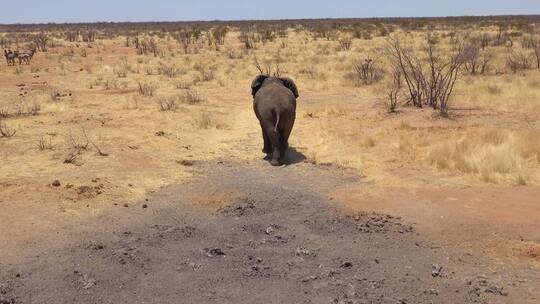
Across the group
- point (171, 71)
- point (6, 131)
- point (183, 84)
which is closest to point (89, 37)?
point (171, 71)

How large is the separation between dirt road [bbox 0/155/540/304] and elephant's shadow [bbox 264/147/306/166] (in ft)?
5.82

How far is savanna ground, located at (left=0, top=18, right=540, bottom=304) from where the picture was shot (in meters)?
5.13

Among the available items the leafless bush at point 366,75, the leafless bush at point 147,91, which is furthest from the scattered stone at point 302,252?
the leafless bush at point 366,75

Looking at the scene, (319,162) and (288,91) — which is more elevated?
(288,91)

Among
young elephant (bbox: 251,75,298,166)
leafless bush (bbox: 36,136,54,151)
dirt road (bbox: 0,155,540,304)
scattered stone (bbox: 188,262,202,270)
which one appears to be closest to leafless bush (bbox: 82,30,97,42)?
leafless bush (bbox: 36,136,54,151)

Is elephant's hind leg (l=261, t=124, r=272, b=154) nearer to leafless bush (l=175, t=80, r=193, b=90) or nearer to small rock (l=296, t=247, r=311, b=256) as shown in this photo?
small rock (l=296, t=247, r=311, b=256)

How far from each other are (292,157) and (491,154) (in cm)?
311

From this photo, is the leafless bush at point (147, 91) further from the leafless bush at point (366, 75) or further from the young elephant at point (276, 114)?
the young elephant at point (276, 114)

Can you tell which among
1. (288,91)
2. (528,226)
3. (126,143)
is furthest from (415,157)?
(126,143)

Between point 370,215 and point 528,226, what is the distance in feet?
5.55

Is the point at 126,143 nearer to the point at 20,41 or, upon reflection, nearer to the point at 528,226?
the point at 528,226

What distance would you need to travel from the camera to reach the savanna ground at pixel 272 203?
16.8 feet

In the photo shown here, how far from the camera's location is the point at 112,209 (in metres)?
7.02

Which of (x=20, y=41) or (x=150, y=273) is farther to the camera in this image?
(x=20, y=41)
